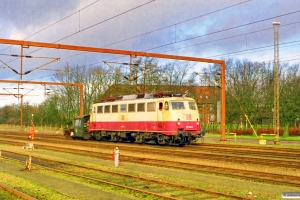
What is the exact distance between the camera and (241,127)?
58781 millimetres

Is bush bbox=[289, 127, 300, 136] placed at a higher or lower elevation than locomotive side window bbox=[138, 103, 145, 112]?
lower

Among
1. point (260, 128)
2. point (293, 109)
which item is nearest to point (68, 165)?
point (293, 109)

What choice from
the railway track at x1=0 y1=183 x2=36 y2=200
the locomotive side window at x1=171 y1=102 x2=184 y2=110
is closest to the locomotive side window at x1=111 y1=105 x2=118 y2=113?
the locomotive side window at x1=171 y1=102 x2=184 y2=110

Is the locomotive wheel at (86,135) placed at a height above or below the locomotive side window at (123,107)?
below

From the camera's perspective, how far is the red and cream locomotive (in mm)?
29141

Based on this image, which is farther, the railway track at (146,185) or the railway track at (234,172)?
the railway track at (234,172)

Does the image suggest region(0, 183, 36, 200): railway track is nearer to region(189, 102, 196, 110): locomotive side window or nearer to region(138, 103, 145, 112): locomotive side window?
region(138, 103, 145, 112): locomotive side window

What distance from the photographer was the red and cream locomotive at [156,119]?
29.1 metres

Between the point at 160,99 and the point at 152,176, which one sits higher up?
the point at 160,99

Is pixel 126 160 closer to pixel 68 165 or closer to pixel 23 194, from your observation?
pixel 68 165

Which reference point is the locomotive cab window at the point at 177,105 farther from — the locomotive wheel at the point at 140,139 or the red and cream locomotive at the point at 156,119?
the locomotive wheel at the point at 140,139

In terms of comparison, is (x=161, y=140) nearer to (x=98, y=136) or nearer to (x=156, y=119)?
(x=156, y=119)

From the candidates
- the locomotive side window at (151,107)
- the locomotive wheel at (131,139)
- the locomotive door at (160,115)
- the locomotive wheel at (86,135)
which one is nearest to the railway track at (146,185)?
the locomotive door at (160,115)

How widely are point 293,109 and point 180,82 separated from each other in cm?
1816
